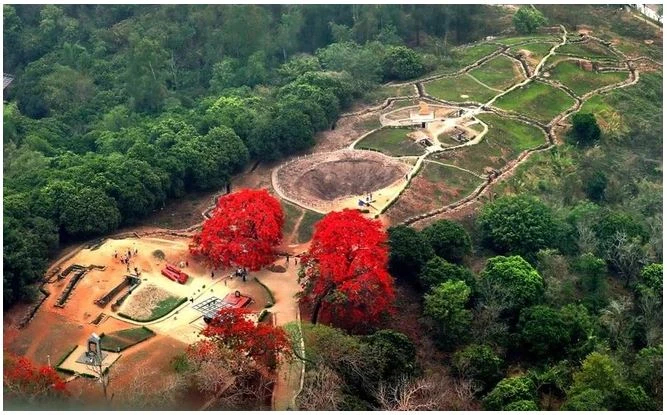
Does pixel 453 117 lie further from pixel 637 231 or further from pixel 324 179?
pixel 637 231

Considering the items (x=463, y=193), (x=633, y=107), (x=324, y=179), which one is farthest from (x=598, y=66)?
(x=324, y=179)

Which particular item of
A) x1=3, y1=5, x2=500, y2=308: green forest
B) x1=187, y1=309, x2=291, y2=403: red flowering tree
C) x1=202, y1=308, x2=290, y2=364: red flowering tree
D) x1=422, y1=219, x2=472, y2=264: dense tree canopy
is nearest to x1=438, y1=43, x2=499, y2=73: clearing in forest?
x1=3, y1=5, x2=500, y2=308: green forest

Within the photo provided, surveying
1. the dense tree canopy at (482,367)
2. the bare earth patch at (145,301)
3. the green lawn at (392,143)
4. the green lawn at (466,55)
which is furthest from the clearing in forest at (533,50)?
the bare earth patch at (145,301)

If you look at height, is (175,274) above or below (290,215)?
above

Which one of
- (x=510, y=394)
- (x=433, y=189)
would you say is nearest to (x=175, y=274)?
(x=433, y=189)

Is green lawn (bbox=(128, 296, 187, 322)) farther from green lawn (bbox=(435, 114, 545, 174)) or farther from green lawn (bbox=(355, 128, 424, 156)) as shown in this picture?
green lawn (bbox=(435, 114, 545, 174))

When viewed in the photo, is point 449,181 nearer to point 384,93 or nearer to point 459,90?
point 459,90
